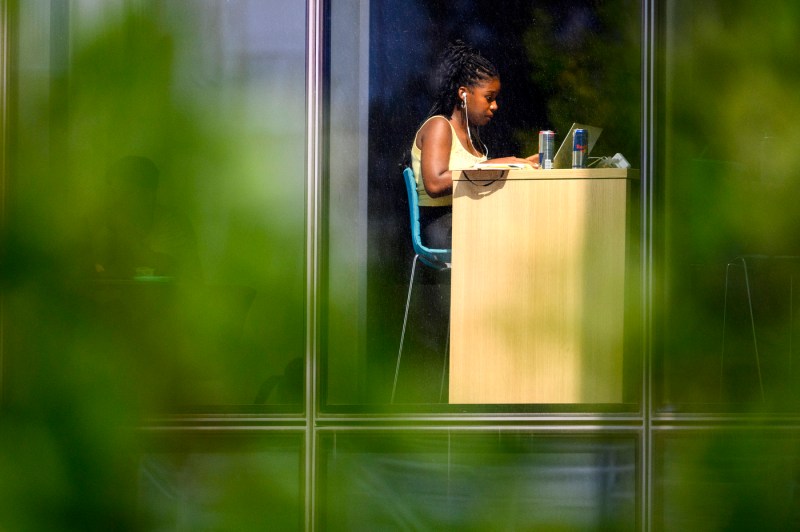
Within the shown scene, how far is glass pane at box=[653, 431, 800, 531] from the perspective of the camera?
0.40 metres

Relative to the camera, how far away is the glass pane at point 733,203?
0.42 m

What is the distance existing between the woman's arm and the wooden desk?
0.04 meters

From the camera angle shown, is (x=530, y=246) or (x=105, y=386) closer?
(x=105, y=386)

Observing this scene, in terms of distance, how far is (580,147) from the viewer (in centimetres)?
183

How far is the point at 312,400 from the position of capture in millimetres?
1643

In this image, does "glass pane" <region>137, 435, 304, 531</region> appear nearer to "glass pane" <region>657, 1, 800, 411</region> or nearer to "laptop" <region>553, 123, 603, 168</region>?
"glass pane" <region>657, 1, 800, 411</region>

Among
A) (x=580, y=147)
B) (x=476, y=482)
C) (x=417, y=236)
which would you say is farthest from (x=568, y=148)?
(x=476, y=482)

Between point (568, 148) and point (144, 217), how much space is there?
5.08ft

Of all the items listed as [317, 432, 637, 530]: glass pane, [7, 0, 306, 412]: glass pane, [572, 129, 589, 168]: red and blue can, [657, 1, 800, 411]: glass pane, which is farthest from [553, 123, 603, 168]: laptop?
[7, 0, 306, 412]: glass pane

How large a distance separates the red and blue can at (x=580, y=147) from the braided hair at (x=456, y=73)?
0.71ft

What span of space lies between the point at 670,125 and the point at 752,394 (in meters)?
0.17

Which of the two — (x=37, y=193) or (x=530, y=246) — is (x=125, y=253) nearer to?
(x=37, y=193)

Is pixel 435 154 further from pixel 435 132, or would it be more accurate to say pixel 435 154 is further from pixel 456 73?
pixel 456 73

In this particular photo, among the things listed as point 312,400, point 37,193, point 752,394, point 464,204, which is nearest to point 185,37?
point 37,193
